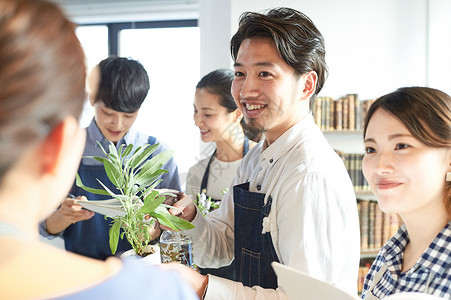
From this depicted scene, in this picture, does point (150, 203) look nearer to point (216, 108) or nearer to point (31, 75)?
point (31, 75)

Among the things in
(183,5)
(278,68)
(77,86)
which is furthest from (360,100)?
(77,86)

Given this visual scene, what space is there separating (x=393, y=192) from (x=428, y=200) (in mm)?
90

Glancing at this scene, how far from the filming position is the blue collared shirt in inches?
44.7

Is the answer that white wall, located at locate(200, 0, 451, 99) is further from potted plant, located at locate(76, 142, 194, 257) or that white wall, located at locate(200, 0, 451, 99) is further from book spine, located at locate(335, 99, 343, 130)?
potted plant, located at locate(76, 142, 194, 257)

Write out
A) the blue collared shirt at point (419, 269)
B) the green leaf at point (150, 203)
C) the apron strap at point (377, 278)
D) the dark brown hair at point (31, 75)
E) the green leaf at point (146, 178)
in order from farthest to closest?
the green leaf at point (146, 178) → the green leaf at point (150, 203) → the apron strap at point (377, 278) → the blue collared shirt at point (419, 269) → the dark brown hair at point (31, 75)

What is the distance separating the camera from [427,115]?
4.09 ft

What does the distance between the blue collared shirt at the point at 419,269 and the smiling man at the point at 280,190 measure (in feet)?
0.30

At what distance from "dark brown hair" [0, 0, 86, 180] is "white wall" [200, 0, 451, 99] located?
4304 millimetres

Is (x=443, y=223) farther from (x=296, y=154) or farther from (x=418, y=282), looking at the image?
(x=296, y=154)

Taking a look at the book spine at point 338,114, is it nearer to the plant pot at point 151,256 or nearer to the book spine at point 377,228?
the book spine at point 377,228

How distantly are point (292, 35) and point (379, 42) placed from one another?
3532 mm

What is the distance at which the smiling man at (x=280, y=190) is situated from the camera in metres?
1.31

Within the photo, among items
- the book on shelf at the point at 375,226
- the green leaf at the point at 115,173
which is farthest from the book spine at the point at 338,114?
the green leaf at the point at 115,173

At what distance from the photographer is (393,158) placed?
4.17 feet
